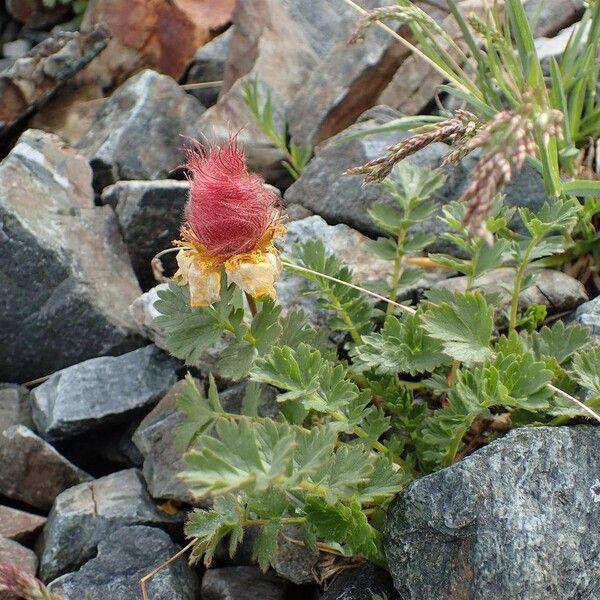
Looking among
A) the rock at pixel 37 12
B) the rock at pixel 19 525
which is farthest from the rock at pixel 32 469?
the rock at pixel 37 12

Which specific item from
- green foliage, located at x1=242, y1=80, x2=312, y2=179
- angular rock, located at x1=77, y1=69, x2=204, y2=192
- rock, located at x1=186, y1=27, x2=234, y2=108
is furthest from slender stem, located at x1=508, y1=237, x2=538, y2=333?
rock, located at x1=186, y1=27, x2=234, y2=108

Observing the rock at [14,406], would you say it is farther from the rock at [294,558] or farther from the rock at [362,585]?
the rock at [362,585]

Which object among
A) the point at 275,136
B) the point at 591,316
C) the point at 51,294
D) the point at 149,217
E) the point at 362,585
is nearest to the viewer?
the point at 362,585

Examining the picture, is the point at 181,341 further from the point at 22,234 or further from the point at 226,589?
the point at 22,234

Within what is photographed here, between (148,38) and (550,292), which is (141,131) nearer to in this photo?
(148,38)

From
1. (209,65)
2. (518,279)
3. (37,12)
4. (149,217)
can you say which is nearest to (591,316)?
(518,279)

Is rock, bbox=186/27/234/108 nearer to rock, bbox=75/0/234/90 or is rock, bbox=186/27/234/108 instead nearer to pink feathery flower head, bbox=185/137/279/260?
rock, bbox=75/0/234/90

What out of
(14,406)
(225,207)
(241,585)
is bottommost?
(241,585)

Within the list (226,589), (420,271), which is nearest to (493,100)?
(420,271)
